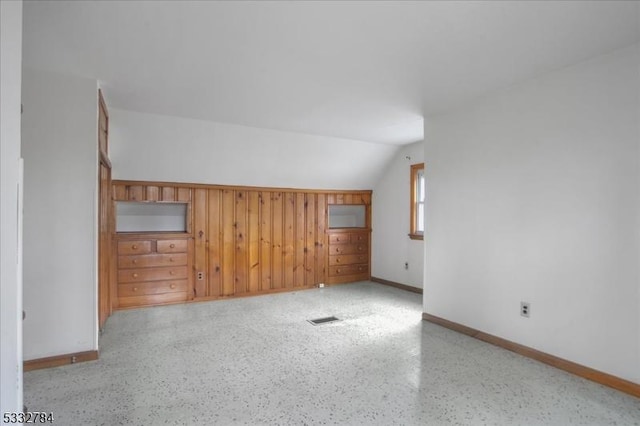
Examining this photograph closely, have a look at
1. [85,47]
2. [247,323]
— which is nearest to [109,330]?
[247,323]

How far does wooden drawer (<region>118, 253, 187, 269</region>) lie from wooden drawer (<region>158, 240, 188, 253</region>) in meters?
0.05

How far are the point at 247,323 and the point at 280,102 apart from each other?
2.38m

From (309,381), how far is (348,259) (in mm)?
3808

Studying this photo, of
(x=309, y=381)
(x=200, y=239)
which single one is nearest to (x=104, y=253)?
(x=200, y=239)

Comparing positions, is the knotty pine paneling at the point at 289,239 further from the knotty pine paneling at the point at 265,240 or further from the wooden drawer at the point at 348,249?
the wooden drawer at the point at 348,249

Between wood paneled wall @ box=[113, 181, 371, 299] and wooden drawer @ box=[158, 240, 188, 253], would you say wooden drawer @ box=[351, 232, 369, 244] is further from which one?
wooden drawer @ box=[158, 240, 188, 253]

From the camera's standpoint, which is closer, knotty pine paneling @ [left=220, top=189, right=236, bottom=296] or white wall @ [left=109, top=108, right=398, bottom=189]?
white wall @ [left=109, top=108, right=398, bottom=189]

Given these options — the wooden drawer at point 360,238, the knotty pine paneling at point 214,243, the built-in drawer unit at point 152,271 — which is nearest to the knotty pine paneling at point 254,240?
A: the knotty pine paneling at point 214,243

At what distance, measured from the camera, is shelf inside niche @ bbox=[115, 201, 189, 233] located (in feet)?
16.3

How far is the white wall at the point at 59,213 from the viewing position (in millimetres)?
2834

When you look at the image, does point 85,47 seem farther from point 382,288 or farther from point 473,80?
point 382,288

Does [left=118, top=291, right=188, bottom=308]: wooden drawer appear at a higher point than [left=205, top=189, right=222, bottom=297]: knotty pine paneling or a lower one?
lower

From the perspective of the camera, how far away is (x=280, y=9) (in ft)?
6.60

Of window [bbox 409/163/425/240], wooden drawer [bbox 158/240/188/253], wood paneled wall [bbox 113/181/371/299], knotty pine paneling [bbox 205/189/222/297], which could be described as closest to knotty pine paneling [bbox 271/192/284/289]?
wood paneled wall [bbox 113/181/371/299]
